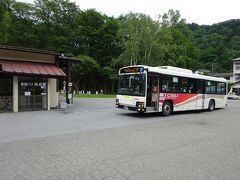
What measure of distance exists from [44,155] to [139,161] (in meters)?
2.55

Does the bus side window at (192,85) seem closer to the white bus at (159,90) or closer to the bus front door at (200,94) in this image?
the white bus at (159,90)

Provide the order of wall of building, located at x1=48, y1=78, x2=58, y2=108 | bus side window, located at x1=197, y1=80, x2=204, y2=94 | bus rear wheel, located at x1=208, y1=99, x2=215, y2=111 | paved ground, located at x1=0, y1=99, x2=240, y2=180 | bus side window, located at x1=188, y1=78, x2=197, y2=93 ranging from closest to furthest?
paved ground, located at x1=0, y1=99, x2=240, y2=180, bus side window, located at x1=188, y1=78, x2=197, y2=93, bus side window, located at x1=197, y1=80, x2=204, y2=94, wall of building, located at x1=48, y1=78, x2=58, y2=108, bus rear wheel, located at x1=208, y1=99, x2=215, y2=111

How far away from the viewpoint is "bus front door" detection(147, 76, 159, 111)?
13766mm

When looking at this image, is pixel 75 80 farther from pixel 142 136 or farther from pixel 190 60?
pixel 142 136

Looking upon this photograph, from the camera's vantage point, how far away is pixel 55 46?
159 feet

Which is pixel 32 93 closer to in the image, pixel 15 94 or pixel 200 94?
pixel 15 94

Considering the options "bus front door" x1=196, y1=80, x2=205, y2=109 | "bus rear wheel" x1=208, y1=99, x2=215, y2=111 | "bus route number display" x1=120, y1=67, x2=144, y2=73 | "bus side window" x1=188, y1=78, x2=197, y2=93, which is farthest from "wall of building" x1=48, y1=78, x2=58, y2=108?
"bus rear wheel" x1=208, y1=99, x2=215, y2=111

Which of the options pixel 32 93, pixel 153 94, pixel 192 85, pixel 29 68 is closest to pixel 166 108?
pixel 153 94

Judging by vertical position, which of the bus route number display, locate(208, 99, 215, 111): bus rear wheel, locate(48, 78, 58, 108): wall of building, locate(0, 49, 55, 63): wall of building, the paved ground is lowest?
the paved ground

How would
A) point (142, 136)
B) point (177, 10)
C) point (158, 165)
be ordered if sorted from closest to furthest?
point (158, 165)
point (142, 136)
point (177, 10)

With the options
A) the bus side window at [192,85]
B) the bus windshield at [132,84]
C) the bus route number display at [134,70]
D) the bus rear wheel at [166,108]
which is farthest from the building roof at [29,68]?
the bus side window at [192,85]

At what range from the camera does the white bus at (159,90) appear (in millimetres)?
13000

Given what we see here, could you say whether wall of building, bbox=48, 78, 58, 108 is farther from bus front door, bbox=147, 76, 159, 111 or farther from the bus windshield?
bus front door, bbox=147, 76, 159, 111

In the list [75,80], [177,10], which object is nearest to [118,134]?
[75,80]
